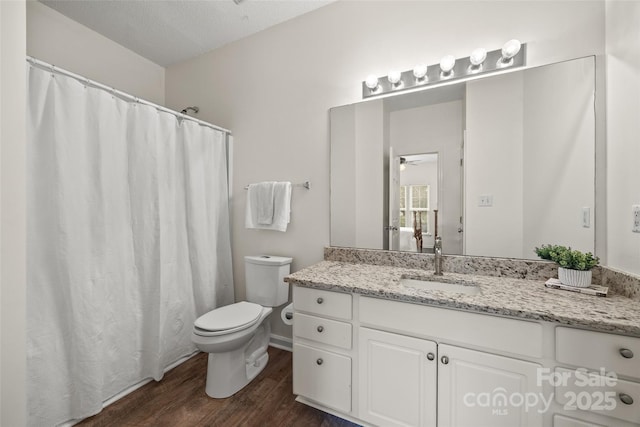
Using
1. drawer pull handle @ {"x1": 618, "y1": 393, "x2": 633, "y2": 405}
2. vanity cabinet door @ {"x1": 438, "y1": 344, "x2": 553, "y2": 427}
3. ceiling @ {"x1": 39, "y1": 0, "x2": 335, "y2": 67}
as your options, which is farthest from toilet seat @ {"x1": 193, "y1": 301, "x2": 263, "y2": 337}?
ceiling @ {"x1": 39, "y1": 0, "x2": 335, "y2": 67}

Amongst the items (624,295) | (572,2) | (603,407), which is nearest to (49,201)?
(603,407)

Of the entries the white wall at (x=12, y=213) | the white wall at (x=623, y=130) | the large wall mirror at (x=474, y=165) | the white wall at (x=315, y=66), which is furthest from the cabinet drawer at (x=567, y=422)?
the white wall at (x=12, y=213)

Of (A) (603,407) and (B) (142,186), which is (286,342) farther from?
(A) (603,407)

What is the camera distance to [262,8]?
1.95m

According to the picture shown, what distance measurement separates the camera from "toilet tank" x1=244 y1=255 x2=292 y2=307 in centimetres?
198

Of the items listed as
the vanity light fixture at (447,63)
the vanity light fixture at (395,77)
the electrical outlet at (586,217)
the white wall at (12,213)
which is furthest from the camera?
the vanity light fixture at (395,77)

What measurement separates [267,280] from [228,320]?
16.5 inches

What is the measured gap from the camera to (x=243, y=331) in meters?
1.63

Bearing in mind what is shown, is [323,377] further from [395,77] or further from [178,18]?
[178,18]

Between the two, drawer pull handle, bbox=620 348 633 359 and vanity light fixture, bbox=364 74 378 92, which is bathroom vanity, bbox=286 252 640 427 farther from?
vanity light fixture, bbox=364 74 378 92

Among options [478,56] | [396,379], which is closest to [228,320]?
[396,379]

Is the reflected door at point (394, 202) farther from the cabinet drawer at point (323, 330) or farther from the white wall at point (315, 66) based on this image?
the cabinet drawer at point (323, 330)

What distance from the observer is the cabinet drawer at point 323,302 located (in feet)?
4.31

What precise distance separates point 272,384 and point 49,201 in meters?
1.64
